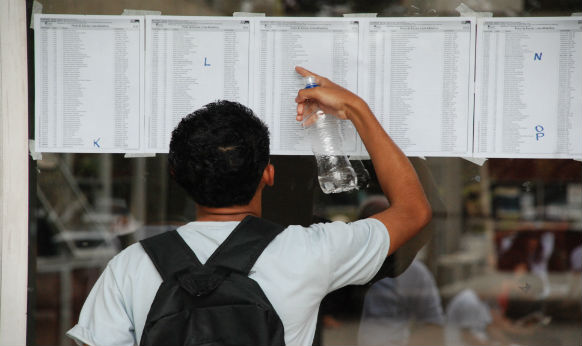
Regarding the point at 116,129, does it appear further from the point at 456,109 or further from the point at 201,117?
the point at 456,109

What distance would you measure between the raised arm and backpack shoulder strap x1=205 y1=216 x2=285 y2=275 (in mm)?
336

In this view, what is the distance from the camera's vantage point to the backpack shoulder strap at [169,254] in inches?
54.9

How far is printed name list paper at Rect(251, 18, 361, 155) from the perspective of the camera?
1968 millimetres

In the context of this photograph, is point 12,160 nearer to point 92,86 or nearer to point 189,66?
point 92,86

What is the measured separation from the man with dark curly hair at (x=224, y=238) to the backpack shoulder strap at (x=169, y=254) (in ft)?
0.10

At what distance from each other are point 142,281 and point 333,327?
0.91 metres

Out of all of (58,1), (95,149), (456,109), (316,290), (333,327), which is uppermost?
(58,1)

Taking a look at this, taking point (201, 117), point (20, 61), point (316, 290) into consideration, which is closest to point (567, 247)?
point (316, 290)

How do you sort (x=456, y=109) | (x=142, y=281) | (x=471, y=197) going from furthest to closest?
(x=471, y=197) → (x=456, y=109) → (x=142, y=281)

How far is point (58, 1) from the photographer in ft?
6.67

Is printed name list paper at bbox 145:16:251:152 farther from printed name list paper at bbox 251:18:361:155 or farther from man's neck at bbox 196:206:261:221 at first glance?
man's neck at bbox 196:206:261:221

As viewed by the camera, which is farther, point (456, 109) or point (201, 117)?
point (456, 109)

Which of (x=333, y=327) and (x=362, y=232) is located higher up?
(x=362, y=232)

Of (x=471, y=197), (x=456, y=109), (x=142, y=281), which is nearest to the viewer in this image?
(x=142, y=281)
